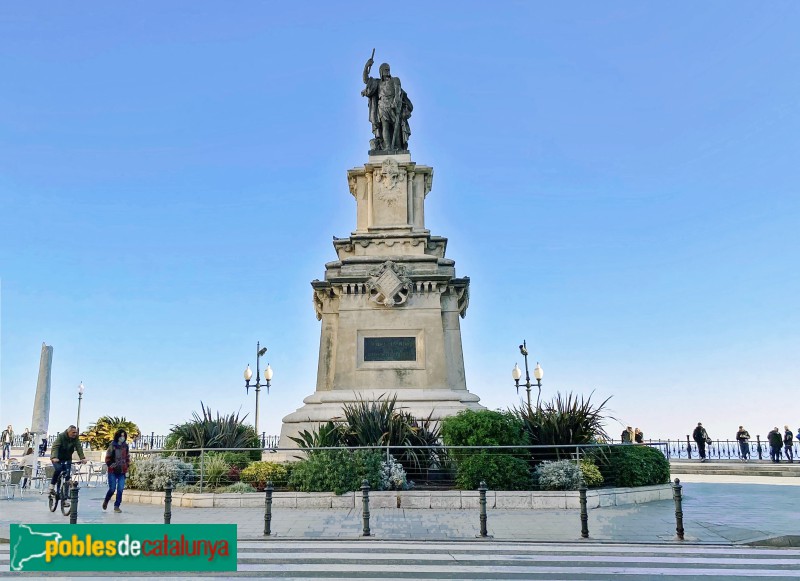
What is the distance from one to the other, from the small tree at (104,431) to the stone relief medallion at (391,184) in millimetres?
21734

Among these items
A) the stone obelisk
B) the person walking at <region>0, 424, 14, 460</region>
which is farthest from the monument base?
the person walking at <region>0, 424, 14, 460</region>

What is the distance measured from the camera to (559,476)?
1617 cm

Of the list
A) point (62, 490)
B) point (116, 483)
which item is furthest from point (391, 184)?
point (62, 490)

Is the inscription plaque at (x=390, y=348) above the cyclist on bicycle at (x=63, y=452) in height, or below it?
above

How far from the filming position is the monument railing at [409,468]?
16.0 m

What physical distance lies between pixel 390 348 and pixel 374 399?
217 centimetres

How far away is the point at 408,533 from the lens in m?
12.1

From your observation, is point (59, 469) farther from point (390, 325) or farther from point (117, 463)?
point (390, 325)

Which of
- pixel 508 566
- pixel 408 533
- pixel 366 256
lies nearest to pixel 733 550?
pixel 508 566

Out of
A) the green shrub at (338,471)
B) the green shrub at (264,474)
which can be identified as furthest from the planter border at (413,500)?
the green shrub at (264,474)

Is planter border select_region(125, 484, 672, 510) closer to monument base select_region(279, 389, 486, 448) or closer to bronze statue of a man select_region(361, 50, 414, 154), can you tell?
monument base select_region(279, 389, 486, 448)

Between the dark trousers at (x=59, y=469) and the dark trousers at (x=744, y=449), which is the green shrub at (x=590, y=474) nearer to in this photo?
the dark trousers at (x=59, y=469)

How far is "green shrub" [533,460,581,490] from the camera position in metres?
16.1

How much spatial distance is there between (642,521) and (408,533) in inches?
193
